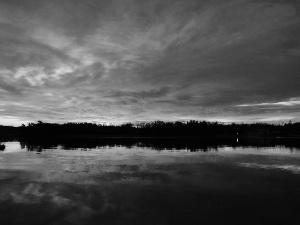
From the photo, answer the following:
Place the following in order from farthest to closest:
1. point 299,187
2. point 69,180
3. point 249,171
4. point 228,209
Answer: point 249,171 → point 69,180 → point 299,187 → point 228,209

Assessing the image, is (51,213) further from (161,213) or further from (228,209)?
(228,209)

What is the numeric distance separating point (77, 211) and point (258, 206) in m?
10.3

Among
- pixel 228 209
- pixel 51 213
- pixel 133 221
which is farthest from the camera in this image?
pixel 228 209

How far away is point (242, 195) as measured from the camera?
18109 millimetres

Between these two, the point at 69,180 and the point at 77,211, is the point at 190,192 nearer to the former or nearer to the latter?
the point at 77,211

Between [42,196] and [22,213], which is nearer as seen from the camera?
[22,213]

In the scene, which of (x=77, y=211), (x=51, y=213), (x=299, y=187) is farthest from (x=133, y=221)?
(x=299, y=187)

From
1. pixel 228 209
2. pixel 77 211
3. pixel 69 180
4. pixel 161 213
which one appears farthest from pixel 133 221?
pixel 69 180

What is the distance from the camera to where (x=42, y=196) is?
17469 mm

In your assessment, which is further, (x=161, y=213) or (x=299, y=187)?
(x=299, y=187)

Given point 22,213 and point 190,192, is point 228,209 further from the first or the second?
point 22,213

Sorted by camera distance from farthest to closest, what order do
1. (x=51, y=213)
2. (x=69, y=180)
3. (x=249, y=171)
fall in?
(x=249, y=171) → (x=69, y=180) → (x=51, y=213)

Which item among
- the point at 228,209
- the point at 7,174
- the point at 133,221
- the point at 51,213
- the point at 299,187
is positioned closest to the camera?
the point at 133,221

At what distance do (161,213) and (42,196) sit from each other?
836 cm
